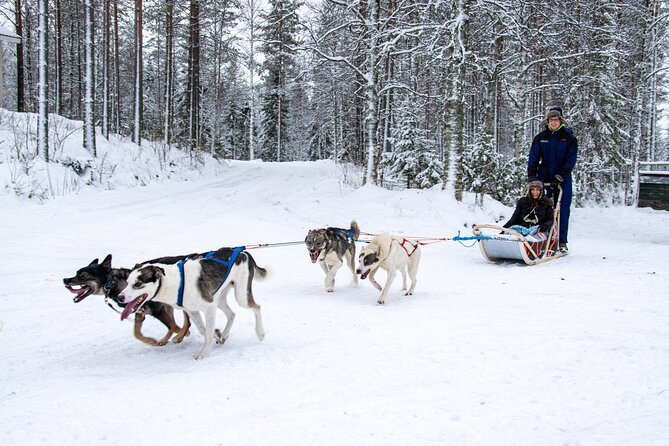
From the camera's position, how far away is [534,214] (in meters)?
8.38

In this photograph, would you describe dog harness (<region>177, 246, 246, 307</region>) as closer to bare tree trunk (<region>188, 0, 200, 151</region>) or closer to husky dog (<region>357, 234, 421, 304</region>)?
husky dog (<region>357, 234, 421, 304</region>)

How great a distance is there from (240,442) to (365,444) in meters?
0.71

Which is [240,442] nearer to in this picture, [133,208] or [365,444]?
[365,444]

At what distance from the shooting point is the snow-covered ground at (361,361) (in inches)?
104

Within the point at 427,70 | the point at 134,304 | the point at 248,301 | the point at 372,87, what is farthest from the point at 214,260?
the point at 427,70

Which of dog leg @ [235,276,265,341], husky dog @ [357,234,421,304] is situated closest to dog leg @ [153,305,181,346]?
dog leg @ [235,276,265,341]

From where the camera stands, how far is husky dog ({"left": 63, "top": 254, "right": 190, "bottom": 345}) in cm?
415

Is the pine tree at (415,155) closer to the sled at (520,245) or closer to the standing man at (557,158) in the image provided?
the standing man at (557,158)

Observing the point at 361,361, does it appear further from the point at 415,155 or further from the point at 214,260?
the point at 415,155

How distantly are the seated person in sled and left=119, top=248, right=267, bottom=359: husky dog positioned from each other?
537 centimetres

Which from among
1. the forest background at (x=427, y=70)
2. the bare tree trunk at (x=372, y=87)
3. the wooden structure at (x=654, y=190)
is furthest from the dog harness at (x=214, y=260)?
the bare tree trunk at (x=372, y=87)

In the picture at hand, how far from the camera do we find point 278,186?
20.1m

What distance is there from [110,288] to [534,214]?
285 inches

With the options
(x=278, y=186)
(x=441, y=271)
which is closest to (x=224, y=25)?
(x=278, y=186)
